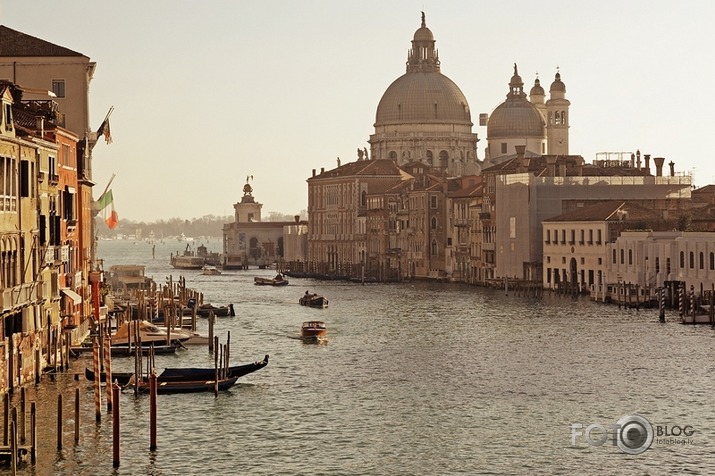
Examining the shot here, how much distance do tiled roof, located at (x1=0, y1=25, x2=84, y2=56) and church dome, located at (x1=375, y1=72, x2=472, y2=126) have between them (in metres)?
95.9

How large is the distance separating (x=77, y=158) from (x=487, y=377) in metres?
13.9

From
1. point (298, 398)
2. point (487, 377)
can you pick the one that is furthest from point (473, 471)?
point (487, 377)

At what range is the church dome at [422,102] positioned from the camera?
490 feet

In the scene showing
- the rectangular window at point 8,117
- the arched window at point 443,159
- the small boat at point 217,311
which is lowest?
the small boat at point 217,311

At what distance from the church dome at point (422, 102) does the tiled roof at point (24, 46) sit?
9592 centimetres

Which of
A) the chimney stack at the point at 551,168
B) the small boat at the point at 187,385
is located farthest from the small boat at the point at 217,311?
the small boat at the point at 187,385

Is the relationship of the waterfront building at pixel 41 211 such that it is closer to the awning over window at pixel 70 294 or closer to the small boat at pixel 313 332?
the awning over window at pixel 70 294

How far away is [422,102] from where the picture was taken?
149500 millimetres

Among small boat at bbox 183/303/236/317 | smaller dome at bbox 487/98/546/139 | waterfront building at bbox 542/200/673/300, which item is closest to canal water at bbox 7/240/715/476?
small boat at bbox 183/303/236/317

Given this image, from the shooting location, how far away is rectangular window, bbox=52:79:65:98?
54438mm

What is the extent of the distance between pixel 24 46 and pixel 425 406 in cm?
2320

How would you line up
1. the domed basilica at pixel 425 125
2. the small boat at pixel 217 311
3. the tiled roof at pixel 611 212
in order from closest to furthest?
the small boat at pixel 217 311 → the tiled roof at pixel 611 212 → the domed basilica at pixel 425 125

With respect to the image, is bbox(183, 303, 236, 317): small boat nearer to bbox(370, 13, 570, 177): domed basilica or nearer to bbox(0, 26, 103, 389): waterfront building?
bbox(0, 26, 103, 389): waterfront building

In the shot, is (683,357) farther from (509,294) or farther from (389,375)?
(509,294)
